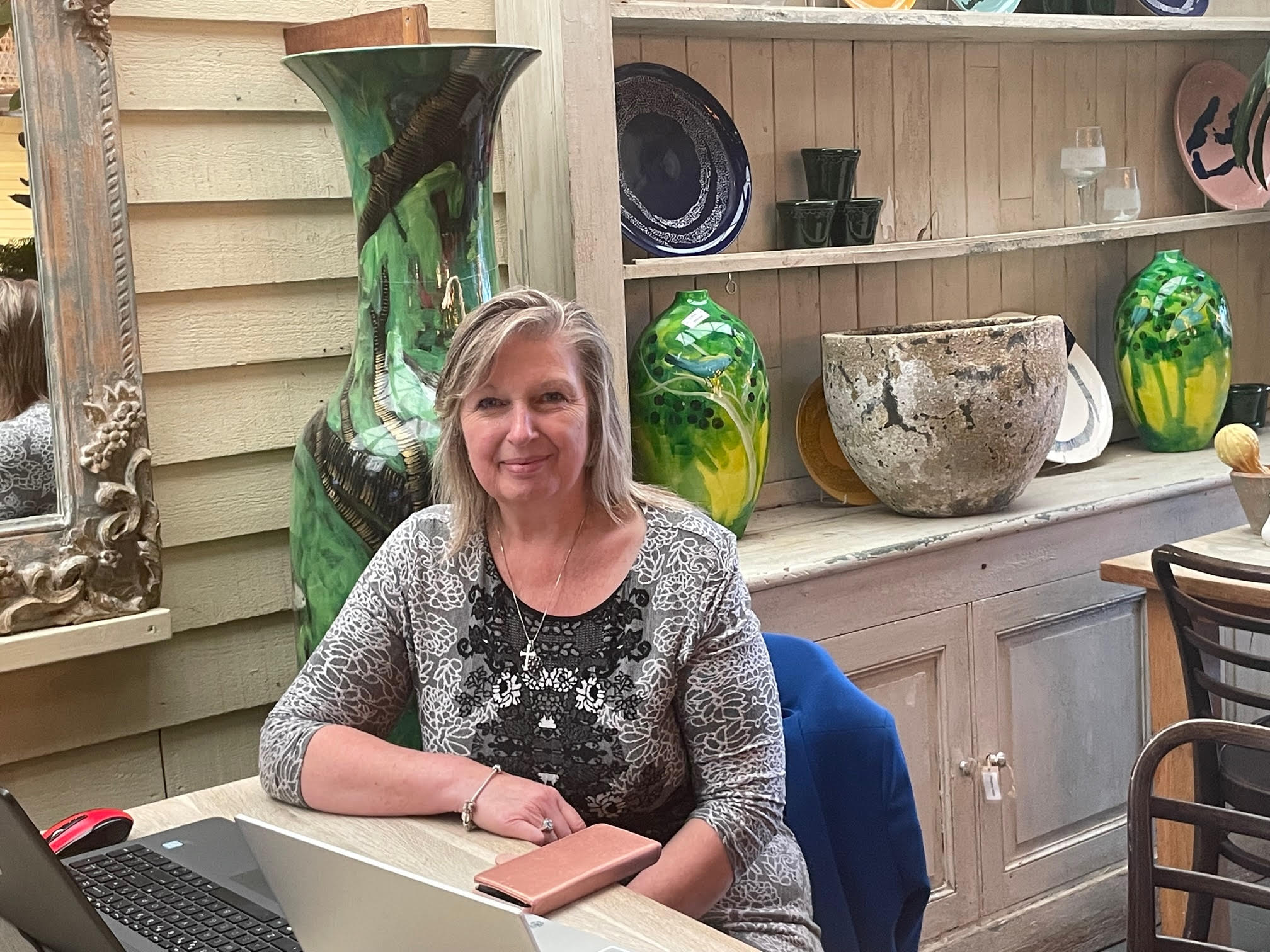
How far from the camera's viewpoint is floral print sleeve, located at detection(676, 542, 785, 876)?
1.55 m

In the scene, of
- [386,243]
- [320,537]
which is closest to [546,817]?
[320,537]

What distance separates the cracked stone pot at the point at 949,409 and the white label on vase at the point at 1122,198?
0.65 m

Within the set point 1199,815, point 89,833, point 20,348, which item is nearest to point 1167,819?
point 1199,815

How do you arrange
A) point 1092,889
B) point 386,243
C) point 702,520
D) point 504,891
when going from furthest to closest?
point 1092,889
point 386,243
point 702,520
point 504,891

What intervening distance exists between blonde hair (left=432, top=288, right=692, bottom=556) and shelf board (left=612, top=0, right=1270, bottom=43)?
2.85 feet

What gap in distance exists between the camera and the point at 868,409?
259 cm

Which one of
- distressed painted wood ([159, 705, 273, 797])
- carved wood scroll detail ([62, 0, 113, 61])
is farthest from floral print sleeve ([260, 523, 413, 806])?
carved wood scroll detail ([62, 0, 113, 61])

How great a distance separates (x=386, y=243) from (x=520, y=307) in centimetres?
45

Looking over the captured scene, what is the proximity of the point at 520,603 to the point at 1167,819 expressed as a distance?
74 centimetres

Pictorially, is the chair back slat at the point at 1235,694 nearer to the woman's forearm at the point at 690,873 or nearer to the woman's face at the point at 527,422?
the woman's forearm at the point at 690,873

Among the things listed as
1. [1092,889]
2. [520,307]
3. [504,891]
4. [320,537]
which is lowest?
[1092,889]

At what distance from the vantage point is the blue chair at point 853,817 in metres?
1.60

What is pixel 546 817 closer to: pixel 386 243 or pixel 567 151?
pixel 386 243

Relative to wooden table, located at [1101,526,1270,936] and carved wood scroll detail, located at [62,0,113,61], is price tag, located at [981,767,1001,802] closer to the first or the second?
wooden table, located at [1101,526,1270,936]
